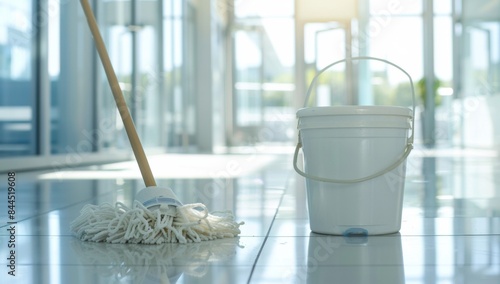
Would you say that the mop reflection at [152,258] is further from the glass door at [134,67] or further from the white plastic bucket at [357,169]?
the glass door at [134,67]

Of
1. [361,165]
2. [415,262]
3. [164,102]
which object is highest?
A: [164,102]

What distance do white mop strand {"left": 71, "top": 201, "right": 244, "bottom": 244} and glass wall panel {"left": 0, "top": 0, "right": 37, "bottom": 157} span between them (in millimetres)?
2733

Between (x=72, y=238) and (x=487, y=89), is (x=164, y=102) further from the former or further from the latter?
(x=72, y=238)

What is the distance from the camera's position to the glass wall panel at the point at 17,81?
160 inches

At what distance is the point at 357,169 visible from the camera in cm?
158

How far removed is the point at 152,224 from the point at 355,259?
482mm

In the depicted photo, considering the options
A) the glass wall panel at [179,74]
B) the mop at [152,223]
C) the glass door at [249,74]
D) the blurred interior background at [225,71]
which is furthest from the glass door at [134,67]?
the glass door at [249,74]

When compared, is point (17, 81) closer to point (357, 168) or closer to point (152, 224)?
point (152, 224)

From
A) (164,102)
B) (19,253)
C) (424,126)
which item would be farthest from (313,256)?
(424,126)

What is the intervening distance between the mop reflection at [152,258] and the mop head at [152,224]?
25 millimetres

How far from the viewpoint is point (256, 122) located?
12.8 m

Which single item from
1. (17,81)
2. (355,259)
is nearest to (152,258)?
(355,259)

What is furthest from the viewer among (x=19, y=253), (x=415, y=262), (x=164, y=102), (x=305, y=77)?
(x=305, y=77)

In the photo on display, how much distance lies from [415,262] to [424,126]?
431 inches
